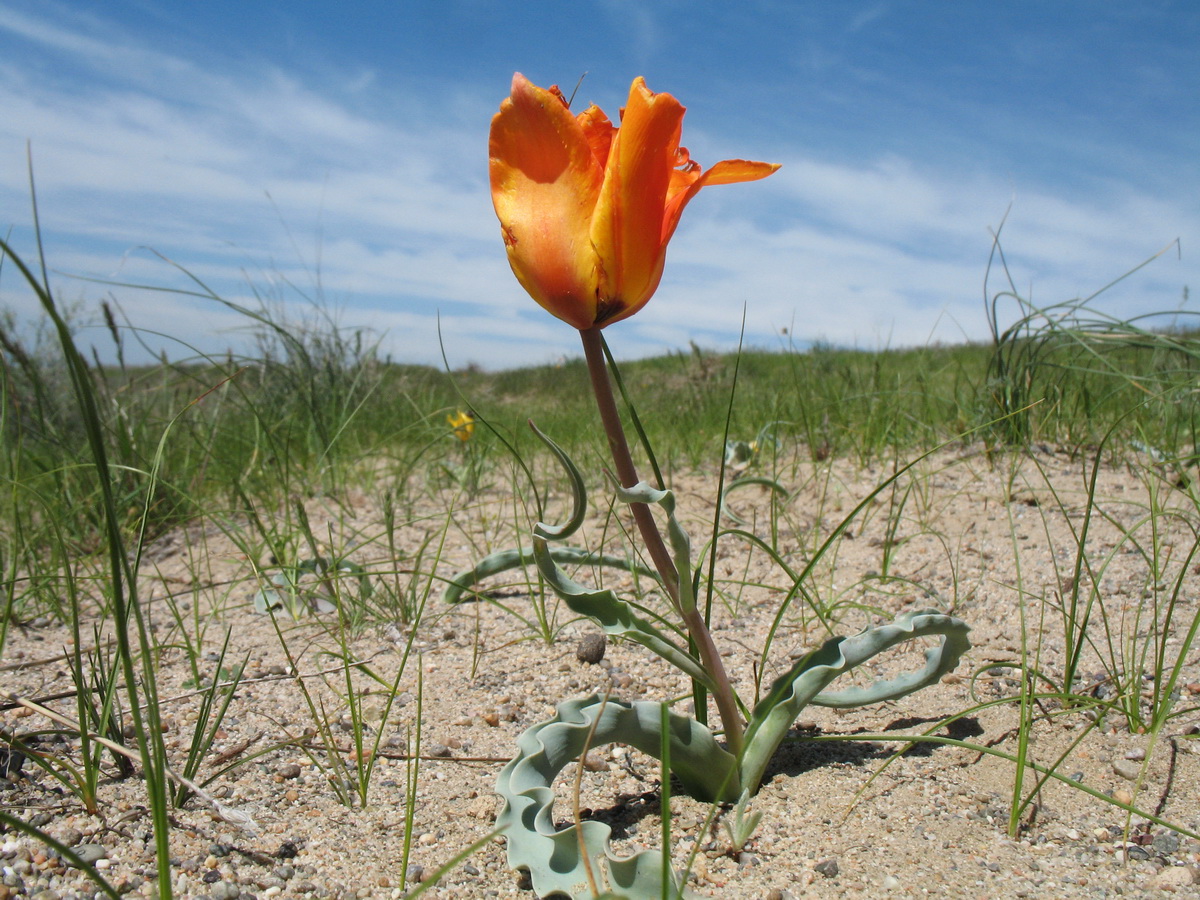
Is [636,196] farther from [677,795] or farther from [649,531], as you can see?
[677,795]

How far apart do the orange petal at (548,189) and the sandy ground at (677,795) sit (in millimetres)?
585

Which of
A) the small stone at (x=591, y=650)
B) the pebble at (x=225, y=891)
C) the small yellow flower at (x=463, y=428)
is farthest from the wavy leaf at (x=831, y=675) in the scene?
the small yellow flower at (x=463, y=428)

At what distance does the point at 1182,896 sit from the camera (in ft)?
2.95

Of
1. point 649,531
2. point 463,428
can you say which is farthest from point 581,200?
point 463,428

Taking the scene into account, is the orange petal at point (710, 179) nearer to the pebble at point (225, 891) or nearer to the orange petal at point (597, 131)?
the orange petal at point (597, 131)

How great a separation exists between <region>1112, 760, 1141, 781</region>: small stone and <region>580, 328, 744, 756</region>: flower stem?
0.57 meters

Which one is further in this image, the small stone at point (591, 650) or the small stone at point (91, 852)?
the small stone at point (591, 650)

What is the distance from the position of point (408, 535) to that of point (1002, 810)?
2015mm

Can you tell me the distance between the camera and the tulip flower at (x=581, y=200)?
2.86 feet

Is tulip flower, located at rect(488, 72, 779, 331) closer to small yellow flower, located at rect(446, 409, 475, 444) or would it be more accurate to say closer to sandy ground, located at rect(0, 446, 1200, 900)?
sandy ground, located at rect(0, 446, 1200, 900)

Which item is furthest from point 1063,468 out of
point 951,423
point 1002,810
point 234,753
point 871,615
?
point 234,753

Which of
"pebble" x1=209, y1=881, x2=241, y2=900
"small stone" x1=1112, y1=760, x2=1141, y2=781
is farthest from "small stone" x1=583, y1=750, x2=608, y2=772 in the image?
"small stone" x1=1112, y1=760, x2=1141, y2=781

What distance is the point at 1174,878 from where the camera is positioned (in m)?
0.93

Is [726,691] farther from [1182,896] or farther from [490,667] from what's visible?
[490,667]
